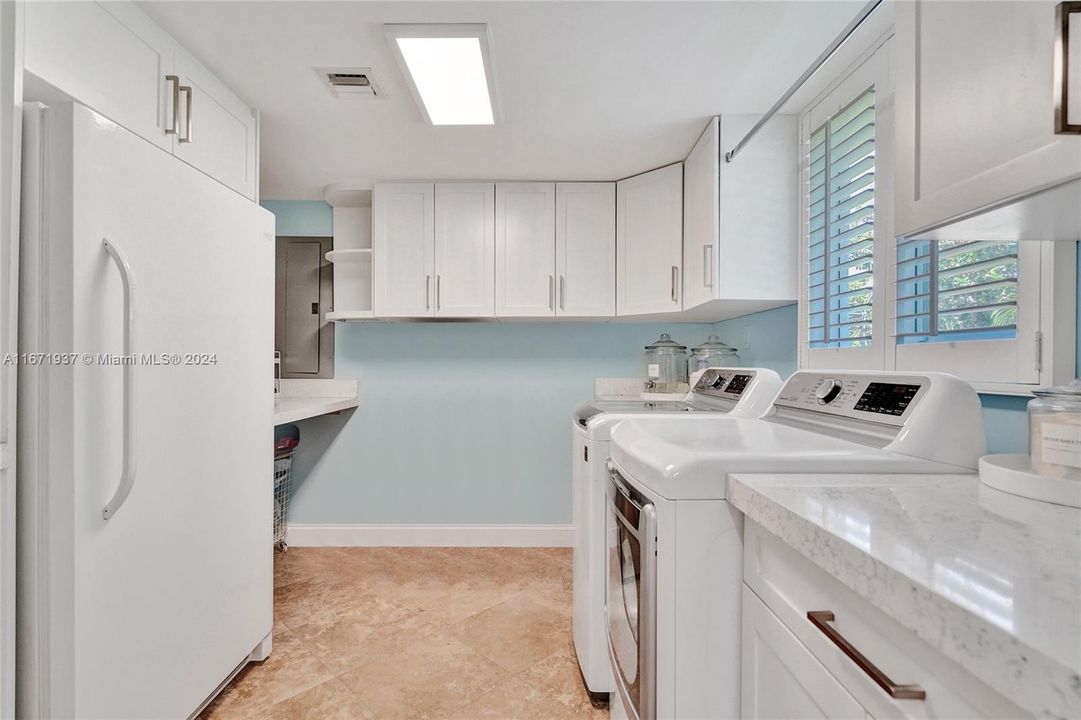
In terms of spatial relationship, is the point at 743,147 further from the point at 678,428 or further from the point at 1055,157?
the point at 1055,157

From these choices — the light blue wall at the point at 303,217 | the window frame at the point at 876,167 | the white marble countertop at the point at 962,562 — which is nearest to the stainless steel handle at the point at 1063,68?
the white marble countertop at the point at 962,562

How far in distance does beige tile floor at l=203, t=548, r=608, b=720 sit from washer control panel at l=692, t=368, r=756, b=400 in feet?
3.92

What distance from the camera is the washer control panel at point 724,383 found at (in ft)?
5.93

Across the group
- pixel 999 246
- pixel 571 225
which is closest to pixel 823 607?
pixel 999 246

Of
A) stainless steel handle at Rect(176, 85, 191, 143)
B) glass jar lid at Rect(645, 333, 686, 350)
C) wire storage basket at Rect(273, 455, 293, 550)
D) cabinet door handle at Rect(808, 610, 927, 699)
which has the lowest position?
wire storage basket at Rect(273, 455, 293, 550)

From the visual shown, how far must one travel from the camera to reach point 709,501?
0.87 meters

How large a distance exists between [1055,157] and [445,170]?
2.39 metres

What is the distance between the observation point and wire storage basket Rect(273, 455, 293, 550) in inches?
114

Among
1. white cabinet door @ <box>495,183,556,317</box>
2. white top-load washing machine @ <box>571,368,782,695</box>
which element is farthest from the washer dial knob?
white cabinet door @ <box>495,183,556,317</box>

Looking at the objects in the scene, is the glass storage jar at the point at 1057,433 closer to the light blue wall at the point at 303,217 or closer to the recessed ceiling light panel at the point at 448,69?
the recessed ceiling light panel at the point at 448,69

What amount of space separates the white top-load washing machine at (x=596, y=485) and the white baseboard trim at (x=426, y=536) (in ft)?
4.06

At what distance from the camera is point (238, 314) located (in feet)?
5.33

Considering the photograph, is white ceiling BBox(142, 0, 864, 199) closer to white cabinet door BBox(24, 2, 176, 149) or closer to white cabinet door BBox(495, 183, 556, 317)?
white cabinet door BBox(24, 2, 176, 149)

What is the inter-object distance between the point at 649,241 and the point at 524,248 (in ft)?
2.28
